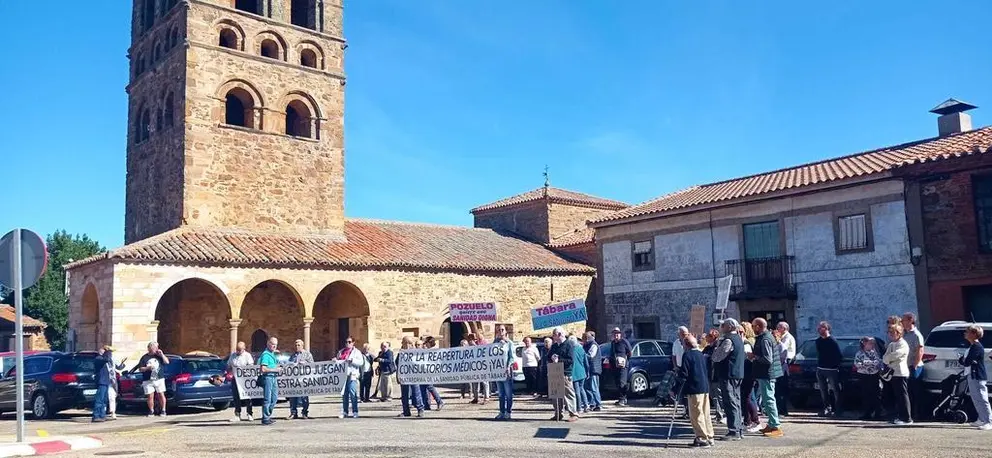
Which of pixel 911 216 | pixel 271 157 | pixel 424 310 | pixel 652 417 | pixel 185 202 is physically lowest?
pixel 652 417

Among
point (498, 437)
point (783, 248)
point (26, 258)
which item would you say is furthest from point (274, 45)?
point (498, 437)

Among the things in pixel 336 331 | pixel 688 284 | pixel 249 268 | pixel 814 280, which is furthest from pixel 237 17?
pixel 814 280

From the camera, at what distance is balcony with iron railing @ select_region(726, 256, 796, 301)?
2111cm

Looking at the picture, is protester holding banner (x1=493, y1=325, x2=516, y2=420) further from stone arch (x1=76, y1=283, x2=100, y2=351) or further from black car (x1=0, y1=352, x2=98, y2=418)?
stone arch (x1=76, y1=283, x2=100, y2=351)

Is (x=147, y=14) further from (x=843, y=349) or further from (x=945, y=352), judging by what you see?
(x=945, y=352)

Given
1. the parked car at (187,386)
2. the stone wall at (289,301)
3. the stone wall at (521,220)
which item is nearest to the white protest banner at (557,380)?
the parked car at (187,386)

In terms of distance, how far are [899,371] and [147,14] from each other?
92.1 feet

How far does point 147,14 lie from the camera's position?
30.2 metres

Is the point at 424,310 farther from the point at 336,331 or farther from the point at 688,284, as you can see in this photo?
the point at 688,284

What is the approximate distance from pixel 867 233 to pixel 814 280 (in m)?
1.82

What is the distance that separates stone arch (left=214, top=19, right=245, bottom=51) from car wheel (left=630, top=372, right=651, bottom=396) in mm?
17725

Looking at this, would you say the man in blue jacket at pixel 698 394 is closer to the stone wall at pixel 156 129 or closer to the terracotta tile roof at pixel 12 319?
the stone wall at pixel 156 129

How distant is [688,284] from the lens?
23.5m

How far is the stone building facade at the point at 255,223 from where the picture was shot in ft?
79.7
